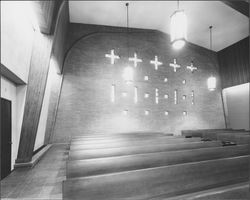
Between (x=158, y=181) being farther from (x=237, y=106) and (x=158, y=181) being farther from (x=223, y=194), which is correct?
(x=237, y=106)

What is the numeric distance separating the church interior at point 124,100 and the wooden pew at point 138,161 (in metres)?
0.01

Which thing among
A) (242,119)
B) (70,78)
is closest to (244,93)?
(242,119)

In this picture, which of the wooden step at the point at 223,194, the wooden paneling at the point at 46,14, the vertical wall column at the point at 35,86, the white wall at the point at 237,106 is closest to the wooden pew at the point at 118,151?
the wooden step at the point at 223,194

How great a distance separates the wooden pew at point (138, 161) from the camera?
1.69m

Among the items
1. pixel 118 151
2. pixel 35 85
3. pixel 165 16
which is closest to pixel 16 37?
pixel 35 85

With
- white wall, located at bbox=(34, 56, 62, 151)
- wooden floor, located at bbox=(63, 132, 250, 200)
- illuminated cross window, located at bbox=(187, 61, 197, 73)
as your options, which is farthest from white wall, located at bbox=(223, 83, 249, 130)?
white wall, located at bbox=(34, 56, 62, 151)

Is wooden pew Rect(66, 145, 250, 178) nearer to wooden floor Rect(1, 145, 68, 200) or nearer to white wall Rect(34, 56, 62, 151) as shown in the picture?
wooden floor Rect(1, 145, 68, 200)

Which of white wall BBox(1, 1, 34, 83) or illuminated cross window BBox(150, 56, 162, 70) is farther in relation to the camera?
illuminated cross window BBox(150, 56, 162, 70)

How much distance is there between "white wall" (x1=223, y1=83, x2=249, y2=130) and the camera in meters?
7.59

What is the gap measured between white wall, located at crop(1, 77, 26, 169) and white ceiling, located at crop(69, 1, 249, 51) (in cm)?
361

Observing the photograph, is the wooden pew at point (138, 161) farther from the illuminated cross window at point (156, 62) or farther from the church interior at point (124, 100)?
the illuminated cross window at point (156, 62)

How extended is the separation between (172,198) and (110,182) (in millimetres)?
555

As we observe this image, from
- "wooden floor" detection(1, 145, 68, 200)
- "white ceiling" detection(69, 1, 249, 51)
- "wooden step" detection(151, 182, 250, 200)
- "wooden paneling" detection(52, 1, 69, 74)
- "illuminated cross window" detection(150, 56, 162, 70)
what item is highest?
"white ceiling" detection(69, 1, 249, 51)

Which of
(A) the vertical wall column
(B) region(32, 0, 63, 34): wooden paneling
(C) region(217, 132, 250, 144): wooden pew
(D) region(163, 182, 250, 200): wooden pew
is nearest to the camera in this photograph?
(D) region(163, 182, 250, 200): wooden pew
